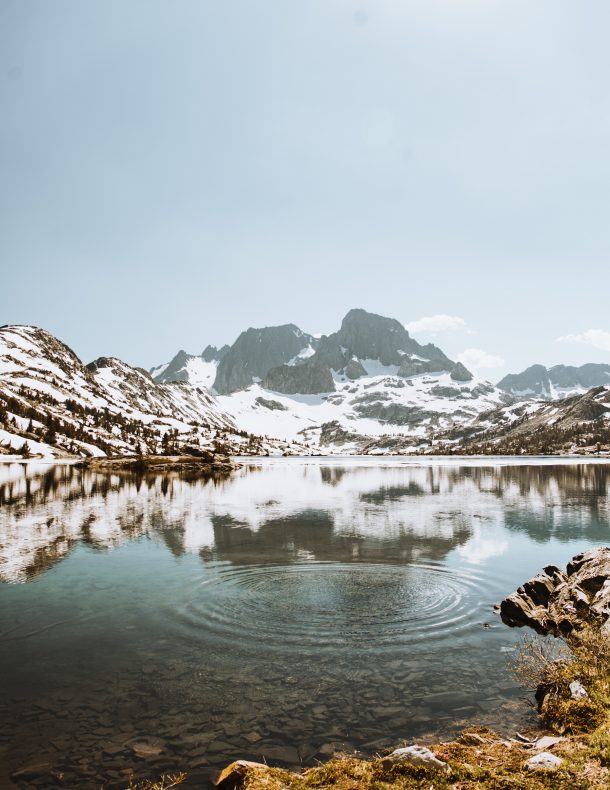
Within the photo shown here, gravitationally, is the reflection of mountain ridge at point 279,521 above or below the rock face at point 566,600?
below

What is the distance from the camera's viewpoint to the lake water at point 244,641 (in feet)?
41.2

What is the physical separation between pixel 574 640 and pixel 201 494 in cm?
6896

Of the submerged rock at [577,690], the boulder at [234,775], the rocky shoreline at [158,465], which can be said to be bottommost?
the rocky shoreline at [158,465]

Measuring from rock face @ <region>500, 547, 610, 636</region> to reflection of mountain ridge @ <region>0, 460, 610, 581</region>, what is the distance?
9.59m

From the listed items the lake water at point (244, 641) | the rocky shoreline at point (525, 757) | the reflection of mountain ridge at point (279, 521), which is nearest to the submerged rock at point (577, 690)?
the rocky shoreline at point (525, 757)

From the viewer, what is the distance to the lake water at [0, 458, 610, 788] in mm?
12562

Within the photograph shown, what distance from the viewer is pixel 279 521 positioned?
52.4 meters

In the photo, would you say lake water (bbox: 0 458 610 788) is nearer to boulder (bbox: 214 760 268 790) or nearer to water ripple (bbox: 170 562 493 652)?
water ripple (bbox: 170 562 493 652)

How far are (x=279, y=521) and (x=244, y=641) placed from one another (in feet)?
109

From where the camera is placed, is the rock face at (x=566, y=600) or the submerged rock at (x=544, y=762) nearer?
the submerged rock at (x=544, y=762)

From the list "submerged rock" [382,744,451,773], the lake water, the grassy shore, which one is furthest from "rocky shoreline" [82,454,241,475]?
"submerged rock" [382,744,451,773]

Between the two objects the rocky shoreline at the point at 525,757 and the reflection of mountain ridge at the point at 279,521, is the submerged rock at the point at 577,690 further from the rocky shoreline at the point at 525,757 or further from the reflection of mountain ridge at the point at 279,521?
the reflection of mountain ridge at the point at 279,521

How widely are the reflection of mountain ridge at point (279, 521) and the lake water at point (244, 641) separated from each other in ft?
1.35

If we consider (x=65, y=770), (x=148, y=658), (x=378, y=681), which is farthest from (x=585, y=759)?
(x=148, y=658)
